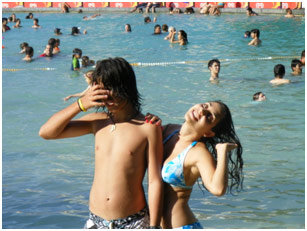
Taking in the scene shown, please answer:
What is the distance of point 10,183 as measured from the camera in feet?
23.1

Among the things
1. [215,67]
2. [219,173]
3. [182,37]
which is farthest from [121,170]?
[182,37]

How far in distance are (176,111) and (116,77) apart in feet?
27.2

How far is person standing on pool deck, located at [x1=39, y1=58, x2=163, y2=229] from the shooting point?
3.14 metres

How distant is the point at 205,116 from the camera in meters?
3.15

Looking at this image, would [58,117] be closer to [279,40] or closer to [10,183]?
[10,183]

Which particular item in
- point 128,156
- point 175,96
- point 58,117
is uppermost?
point 58,117

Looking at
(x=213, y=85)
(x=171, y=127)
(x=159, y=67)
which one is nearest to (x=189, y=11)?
(x=159, y=67)

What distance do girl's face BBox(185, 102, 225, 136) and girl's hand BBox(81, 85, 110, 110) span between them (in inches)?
17.5

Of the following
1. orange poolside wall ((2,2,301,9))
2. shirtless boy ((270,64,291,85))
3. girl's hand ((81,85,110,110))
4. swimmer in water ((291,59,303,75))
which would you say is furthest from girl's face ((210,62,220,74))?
orange poolside wall ((2,2,301,9))

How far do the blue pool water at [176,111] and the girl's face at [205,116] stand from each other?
2769 mm

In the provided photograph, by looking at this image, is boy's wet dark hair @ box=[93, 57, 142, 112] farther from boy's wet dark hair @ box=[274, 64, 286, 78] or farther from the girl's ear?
boy's wet dark hair @ box=[274, 64, 286, 78]

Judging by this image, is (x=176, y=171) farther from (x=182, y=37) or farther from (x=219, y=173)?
(x=182, y=37)

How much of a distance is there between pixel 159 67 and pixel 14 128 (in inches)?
280

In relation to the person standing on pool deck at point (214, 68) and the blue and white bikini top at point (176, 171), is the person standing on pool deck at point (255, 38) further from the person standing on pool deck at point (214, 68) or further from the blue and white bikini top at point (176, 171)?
the blue and white bikini top at point (176, 171)
